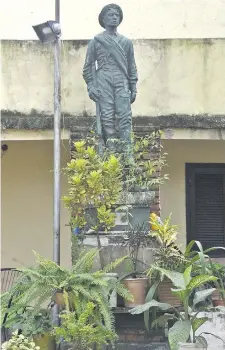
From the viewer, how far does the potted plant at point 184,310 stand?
15.7 feet

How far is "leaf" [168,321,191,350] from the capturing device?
4.76 meters

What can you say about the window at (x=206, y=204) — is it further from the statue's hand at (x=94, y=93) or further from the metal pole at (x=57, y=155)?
the statue's hand at (x=94, y=93)

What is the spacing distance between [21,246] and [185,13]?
181 inches

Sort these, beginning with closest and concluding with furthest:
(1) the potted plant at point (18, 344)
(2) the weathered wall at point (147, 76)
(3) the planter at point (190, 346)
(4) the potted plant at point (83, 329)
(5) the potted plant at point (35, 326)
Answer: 1. (3) the planter at point (190, 346)
2. (4) the potted plant at point (83, 329)
3. (1) the potted plant at point (18, 344)
4. (5) the potted plant at point (35, 326)
5. (2) the weathered wall at point (147, 76)

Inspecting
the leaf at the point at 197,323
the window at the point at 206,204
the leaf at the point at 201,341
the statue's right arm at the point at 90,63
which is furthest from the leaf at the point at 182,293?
the window at the point at 206,204

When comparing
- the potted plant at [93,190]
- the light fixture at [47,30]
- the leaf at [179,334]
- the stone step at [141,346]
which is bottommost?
the stone step at [141,346]

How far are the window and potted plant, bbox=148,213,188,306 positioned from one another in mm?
2797

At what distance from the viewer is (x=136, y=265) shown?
234 inches

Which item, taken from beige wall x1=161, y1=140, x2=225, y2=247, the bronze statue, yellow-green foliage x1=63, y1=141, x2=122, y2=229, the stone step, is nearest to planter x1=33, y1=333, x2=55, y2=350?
the stone step

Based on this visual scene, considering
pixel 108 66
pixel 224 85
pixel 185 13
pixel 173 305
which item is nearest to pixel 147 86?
pixel 224 85

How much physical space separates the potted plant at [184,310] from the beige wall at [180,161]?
3171mm

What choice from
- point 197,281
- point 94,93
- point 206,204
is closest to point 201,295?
point 197,281

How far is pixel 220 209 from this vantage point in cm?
862

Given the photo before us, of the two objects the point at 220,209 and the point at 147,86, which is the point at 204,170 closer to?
the point at 220,209
